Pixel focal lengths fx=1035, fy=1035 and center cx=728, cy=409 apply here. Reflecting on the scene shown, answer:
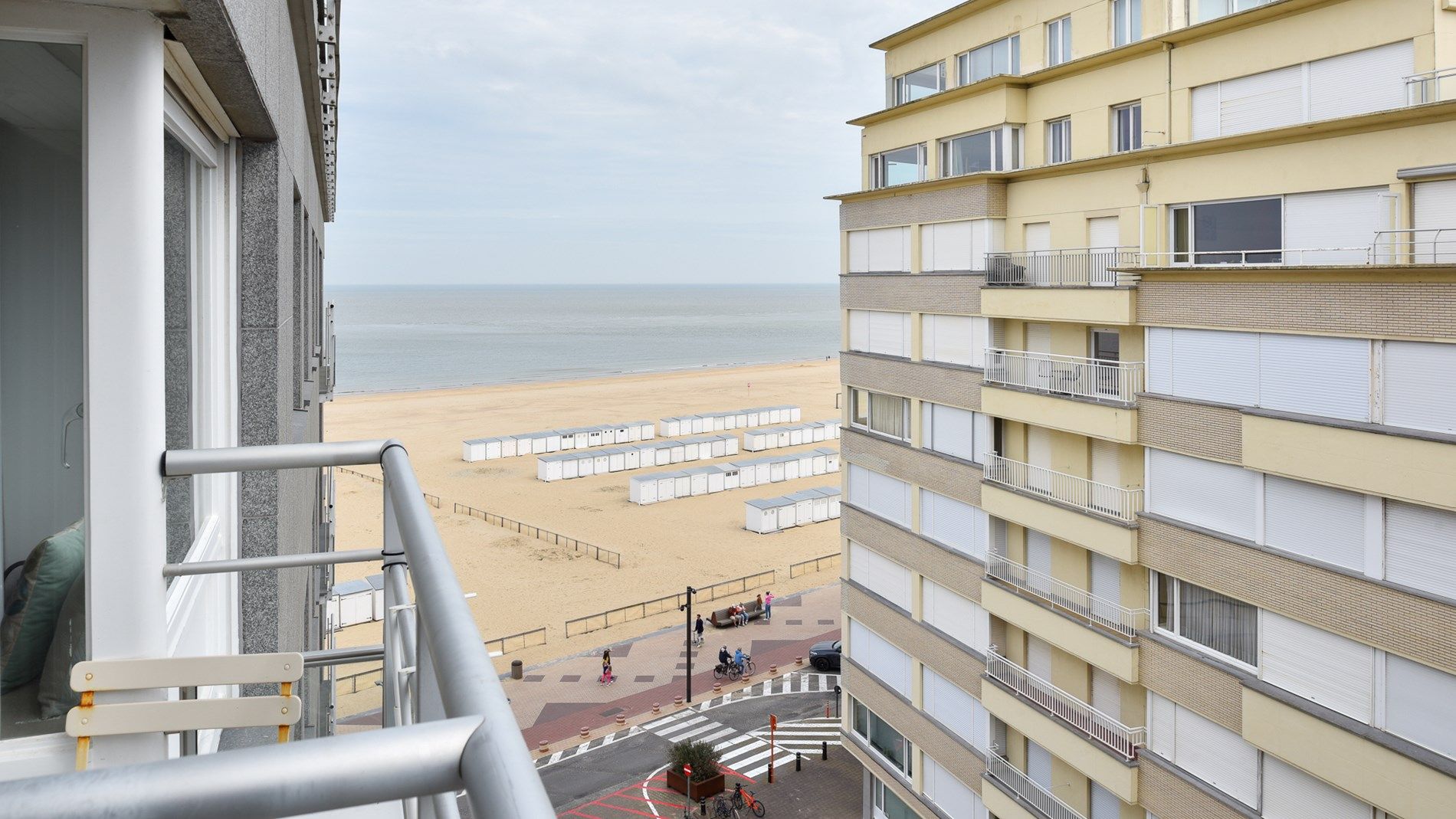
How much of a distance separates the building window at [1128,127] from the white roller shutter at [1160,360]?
3.79m

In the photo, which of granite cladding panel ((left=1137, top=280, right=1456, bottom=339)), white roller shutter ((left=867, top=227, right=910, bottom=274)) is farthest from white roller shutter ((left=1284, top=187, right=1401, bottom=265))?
white roller shutter ((left=867, top=227, right=910, bottom=274))

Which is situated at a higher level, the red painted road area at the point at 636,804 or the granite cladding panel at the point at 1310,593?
the granite cladding panel at the point at 1310,593

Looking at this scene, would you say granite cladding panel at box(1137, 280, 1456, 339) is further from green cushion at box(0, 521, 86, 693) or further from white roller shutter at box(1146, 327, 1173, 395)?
green cushion at box(0, 521, 86, 693)

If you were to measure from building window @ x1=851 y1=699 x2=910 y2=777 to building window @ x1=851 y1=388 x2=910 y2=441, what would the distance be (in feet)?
23.7

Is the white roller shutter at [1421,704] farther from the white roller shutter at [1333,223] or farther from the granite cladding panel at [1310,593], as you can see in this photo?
the white roller shutter at [1333,223]

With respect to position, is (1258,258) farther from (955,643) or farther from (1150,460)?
(955,643)

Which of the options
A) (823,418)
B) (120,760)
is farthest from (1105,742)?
(823,418)

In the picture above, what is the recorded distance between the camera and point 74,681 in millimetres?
2674

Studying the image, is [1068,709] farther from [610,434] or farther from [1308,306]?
[610,434]

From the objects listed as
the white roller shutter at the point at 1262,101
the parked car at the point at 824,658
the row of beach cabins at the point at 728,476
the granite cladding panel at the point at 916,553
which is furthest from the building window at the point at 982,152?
the row of beach cabins at the point at 728,476

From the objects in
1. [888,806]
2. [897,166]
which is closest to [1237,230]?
[897,166]

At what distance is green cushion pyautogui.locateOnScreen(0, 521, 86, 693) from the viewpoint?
2.98 metres

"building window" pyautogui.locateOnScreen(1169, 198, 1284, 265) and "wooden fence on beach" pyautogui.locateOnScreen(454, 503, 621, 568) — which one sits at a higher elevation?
"building window" pyautogui.locateOnScreen(1169, 198, 1284, 265)

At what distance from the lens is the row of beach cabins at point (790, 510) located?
51.7 meters
